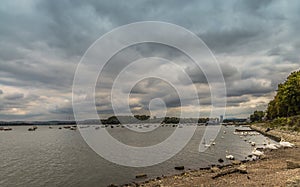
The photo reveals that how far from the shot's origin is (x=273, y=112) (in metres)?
110

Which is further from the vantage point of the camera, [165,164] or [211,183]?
[165,164]

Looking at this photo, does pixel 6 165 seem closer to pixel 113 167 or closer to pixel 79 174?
pixel 79 174

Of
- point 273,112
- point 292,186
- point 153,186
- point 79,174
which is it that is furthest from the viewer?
point 273,112

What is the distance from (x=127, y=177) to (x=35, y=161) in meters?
22.1

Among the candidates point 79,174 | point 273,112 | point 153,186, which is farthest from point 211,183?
point 273,112

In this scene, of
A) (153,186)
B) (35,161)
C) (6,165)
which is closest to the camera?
(153,186)

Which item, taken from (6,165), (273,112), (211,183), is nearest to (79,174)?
(6,165)

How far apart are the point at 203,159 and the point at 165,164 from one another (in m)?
7.74

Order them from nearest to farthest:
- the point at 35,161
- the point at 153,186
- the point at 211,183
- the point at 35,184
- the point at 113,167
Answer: the point at 211,183, the point at 153,186, the point at 35,184, the point at 113,167, the point at 35,161

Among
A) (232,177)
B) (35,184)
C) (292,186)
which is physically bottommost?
(35,184)

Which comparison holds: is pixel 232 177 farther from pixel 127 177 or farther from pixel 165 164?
pixel 165 164

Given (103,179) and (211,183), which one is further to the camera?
(103,179)

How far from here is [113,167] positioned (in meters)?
35.7

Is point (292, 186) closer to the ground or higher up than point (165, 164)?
higher up
